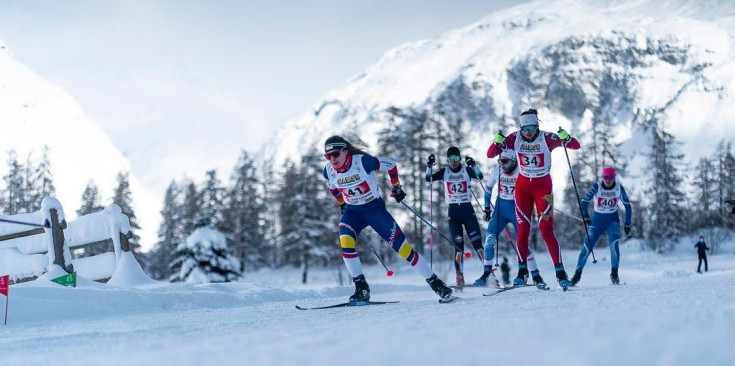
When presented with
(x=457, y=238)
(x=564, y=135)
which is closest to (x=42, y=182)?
(x=457, y=238)

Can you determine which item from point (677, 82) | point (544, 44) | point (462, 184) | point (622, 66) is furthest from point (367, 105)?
point (462, 184)

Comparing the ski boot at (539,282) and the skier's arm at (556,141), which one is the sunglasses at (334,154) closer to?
the skier's arm at (556,141)

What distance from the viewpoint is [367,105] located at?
199750 millimetres

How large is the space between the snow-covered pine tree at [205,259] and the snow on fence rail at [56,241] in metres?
15.2

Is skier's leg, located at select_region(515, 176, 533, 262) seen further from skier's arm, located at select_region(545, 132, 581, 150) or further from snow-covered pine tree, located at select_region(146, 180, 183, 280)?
snow-covered pine tree, located at select_region(146, 180, 183, 280)

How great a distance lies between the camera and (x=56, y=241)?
8.77 meters

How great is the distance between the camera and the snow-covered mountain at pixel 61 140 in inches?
2344

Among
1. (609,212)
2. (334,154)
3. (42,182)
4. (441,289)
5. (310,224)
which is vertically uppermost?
(42,182)

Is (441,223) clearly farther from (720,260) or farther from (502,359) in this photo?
(502,359)

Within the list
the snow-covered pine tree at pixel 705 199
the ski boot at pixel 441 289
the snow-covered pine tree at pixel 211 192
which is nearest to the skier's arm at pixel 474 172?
the ski boot at pixel 441 289

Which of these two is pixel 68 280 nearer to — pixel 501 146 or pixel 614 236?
pixel 501 146

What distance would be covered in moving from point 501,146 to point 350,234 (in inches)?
98.1

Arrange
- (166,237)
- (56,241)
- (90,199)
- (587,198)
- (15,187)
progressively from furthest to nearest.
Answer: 1. (15,187)
2. (166,237)
3. (90,199)
4. (587,198)
5. (56,241)

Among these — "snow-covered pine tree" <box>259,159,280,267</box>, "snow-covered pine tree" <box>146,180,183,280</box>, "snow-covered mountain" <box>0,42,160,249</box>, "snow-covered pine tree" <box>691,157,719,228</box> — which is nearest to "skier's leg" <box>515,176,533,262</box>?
"snow-covered pine tree" <box>691,157,719,228</box>
